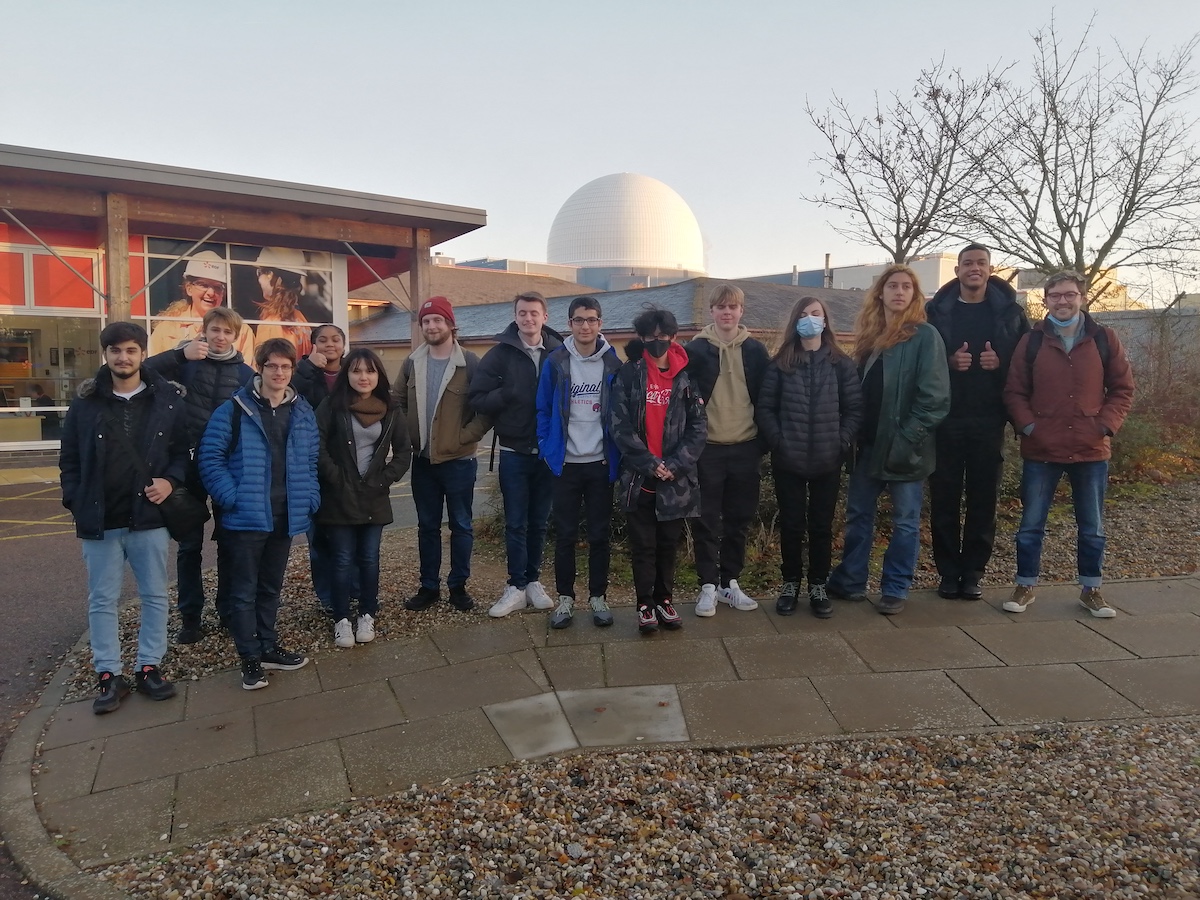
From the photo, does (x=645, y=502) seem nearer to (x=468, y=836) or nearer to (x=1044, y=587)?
(x=468, y=836)

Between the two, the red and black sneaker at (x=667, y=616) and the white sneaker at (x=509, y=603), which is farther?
the white sneaker at (x=509, y=603)

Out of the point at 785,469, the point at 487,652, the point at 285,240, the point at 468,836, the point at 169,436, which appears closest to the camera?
the point at 468,836

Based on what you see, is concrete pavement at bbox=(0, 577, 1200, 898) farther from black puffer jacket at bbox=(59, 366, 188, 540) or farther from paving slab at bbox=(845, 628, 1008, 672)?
black puffer jacket at bbox=(59, 366, 188, 540)

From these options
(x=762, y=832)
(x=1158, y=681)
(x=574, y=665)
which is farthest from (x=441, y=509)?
(x=1158, y=681)

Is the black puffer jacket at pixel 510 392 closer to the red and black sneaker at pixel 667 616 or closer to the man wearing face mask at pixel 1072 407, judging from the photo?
the red and black sneaker at pixel 667 616

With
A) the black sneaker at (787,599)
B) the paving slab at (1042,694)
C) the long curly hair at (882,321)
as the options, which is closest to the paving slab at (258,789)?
the black sneaker at (787,599)

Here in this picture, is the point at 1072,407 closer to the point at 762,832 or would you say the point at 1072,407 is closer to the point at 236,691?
the point at 762,832

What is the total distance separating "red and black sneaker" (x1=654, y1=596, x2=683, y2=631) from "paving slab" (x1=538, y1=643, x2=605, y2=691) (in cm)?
43

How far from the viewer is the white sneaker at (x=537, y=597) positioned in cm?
530

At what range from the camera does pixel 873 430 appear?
5.14 m

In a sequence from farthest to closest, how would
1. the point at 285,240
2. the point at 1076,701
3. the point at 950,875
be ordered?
the point at 285,240, the point at 1076,701, the point at 950,875

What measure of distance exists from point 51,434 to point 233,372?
1251 cm

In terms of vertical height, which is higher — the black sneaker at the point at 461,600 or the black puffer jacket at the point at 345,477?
the black puffer jacket at the point at 345,477

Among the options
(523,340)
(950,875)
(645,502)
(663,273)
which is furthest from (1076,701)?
(663,273)
